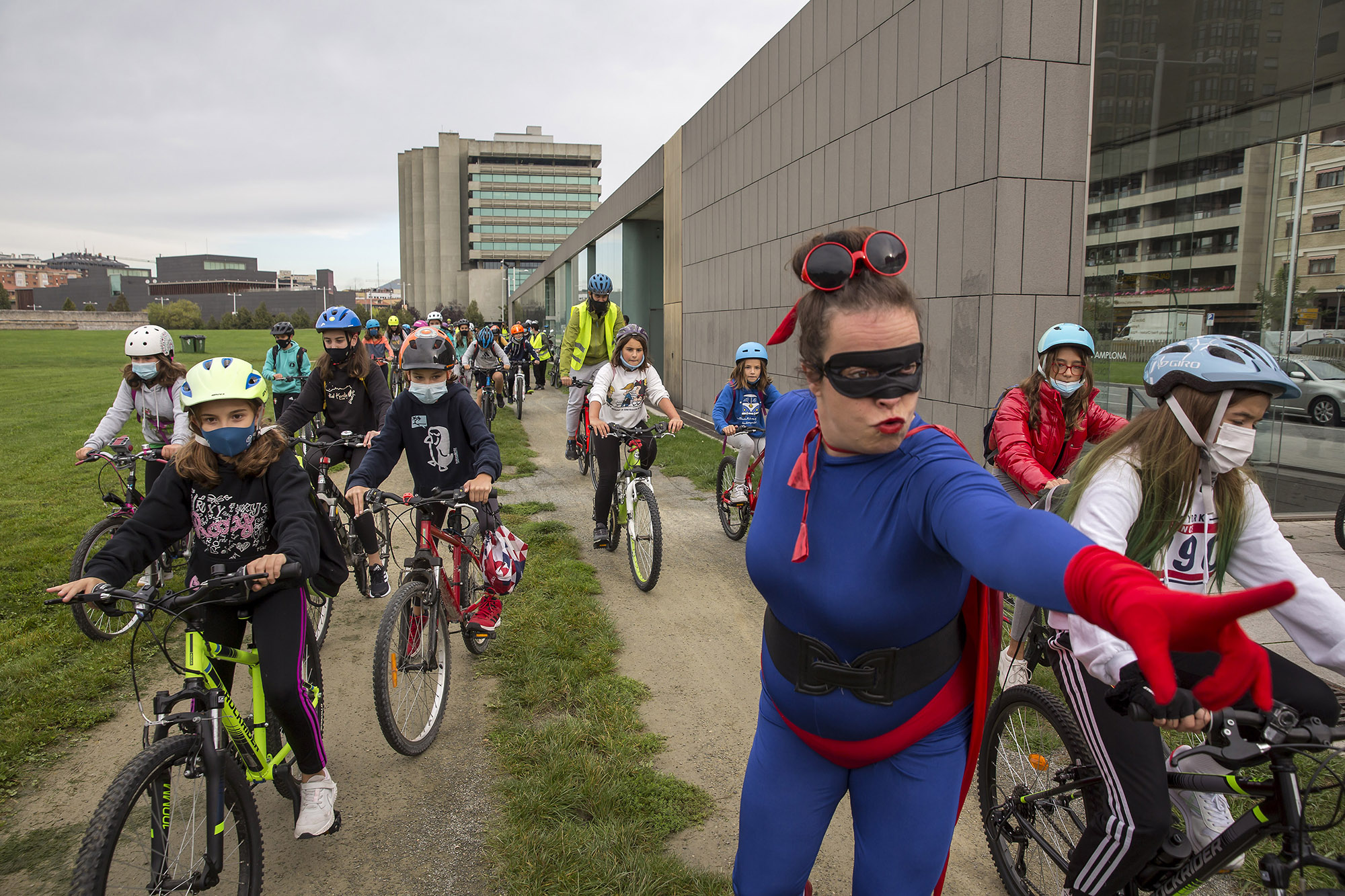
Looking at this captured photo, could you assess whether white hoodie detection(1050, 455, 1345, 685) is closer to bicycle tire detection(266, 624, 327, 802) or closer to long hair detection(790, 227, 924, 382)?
long hair detection(790, 227, 924, 382)

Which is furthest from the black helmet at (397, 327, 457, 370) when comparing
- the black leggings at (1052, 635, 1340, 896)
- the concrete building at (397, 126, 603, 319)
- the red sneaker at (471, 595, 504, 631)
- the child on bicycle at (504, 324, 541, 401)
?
the concrete building at (397, 126, 603, 319)

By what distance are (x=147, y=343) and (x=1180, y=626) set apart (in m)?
6.69

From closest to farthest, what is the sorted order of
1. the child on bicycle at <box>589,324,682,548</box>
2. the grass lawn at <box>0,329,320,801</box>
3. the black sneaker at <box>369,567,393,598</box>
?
the grass lawn at <box>0,329,320,801</box>
the black sneaker at <box>369,567,393,598</box>
the child on bicycle at <box>589,324,682,548</box>

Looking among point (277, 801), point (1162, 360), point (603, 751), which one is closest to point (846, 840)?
point (603, 751)

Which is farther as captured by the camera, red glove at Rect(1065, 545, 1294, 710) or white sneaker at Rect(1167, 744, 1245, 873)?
white sneaker at Rect(1167, 744, 1245, 873)

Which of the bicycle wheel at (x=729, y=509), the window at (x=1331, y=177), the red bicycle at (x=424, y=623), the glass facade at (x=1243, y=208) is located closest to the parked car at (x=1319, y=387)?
the glass facade at (x=1243, y=208)

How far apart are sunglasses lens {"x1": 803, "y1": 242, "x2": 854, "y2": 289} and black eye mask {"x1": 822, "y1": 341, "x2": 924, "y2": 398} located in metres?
0.16

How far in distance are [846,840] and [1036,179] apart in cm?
619

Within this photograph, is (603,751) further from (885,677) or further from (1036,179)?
(1036,179)

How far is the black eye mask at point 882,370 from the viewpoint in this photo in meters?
1.63

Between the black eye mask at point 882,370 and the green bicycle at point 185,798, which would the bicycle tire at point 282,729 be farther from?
the black eye mask at point 882,370

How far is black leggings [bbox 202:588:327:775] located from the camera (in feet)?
10.3

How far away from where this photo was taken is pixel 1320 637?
2207 millimetres

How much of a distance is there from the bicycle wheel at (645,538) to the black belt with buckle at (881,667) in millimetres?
4644
